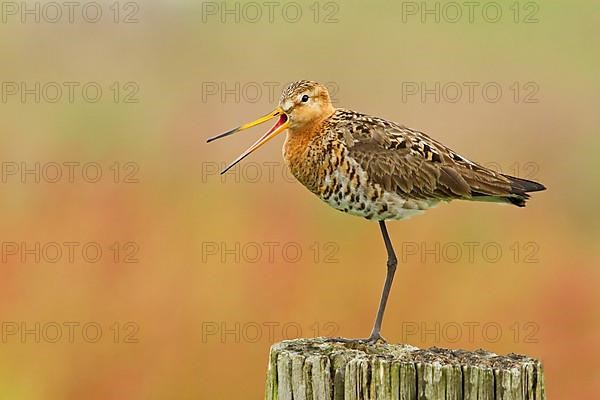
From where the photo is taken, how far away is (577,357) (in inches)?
333

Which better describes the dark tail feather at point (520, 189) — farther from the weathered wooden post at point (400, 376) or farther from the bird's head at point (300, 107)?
the weathered wooden post at point (400, 376)

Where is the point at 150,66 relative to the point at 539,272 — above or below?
above

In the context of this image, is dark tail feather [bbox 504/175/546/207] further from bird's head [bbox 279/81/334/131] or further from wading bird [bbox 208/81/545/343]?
bird's head [bbox 279/81/334/131]

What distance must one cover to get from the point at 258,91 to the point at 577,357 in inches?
283

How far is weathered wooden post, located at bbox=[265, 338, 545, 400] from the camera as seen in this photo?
14.7 ft

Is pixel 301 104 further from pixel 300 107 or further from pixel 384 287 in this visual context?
pixel 384 287

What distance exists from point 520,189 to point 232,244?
327 cm

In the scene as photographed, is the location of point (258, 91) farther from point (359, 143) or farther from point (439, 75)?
point (359, 143)

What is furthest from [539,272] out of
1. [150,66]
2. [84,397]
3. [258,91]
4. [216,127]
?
[150,66]

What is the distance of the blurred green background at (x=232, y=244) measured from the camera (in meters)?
8.23

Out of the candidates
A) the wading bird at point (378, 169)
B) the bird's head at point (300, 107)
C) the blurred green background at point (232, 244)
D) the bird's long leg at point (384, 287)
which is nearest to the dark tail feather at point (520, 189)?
the wading bird at point (378, 169)

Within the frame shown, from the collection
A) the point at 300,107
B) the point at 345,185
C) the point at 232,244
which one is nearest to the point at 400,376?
the point at 345,185

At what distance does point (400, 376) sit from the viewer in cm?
454

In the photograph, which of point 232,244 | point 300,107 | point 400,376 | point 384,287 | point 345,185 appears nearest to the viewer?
point 400,376
